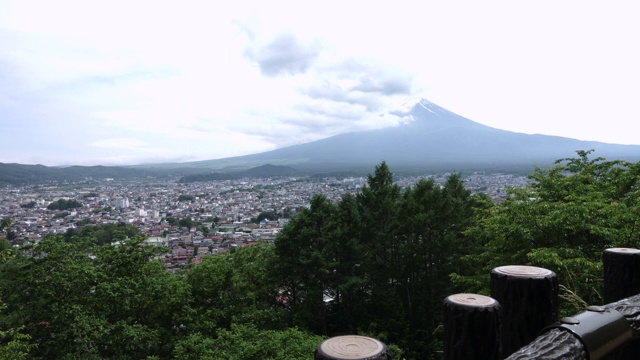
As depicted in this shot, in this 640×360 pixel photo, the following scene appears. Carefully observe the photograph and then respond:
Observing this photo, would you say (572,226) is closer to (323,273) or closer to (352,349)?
(352,349)

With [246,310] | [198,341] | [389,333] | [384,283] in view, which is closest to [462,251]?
[384,283]

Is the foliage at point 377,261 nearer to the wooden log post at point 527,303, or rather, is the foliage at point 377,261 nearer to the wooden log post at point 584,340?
the wooden log post at point 527,303

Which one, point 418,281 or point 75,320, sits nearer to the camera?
point 75,320

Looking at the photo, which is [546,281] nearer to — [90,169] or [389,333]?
[389,333]

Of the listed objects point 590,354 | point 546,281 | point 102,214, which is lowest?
point 102,214

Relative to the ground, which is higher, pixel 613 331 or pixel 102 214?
pixel 613 331

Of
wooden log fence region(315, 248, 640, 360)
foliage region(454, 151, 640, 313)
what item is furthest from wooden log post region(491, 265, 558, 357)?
foliage region(454, 151, 640, 313)
